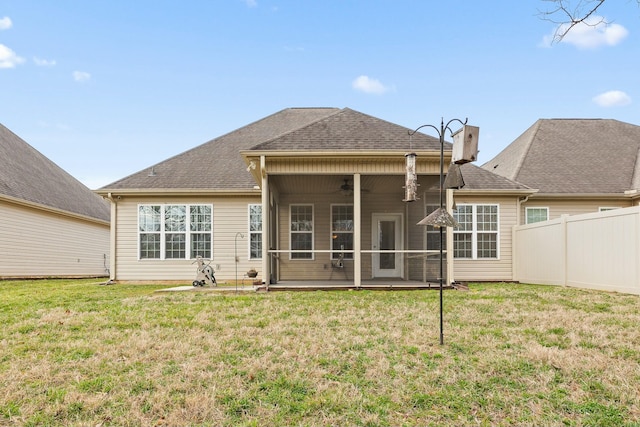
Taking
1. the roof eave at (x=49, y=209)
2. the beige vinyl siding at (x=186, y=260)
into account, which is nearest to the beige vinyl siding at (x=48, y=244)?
the roof eave at (x=49, y=209)

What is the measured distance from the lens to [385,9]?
13.5 m

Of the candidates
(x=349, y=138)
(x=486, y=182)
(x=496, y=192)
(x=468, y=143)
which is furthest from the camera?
(x=486, y=182)

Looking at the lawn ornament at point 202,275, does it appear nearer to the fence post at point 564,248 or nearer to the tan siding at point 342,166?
the tan siding at point 342,166

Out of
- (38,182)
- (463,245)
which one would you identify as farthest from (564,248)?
(38,182)

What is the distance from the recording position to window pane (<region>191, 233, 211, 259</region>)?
13.3 metres

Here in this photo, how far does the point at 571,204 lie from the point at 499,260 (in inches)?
120

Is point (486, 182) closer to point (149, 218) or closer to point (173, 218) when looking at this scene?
point (173, 218)

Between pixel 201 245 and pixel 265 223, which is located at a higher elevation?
pixel 265 223

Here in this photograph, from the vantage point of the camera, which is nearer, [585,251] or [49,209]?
[585,251]

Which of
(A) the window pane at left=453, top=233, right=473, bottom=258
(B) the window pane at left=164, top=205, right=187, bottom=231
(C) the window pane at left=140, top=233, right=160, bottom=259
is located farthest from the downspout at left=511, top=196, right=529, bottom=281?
(C) the window pane at left=140, top=233, right=160, bottom=259

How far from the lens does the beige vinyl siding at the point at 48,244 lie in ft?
49.3

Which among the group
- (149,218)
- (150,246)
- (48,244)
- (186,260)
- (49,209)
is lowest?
(186,260)

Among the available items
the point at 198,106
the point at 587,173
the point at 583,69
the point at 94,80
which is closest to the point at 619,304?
the point at 587,173

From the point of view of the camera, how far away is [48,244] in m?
17.1
